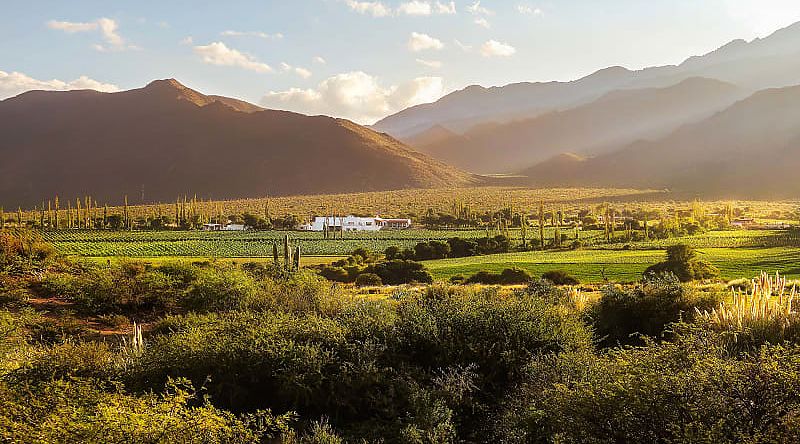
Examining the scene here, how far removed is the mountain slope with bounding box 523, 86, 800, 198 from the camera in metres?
102

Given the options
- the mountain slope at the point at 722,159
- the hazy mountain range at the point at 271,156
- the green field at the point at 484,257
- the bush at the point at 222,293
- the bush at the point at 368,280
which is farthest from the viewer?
the hazy mountain range at the point at 271,156

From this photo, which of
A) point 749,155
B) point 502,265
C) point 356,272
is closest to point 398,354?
point 356,272

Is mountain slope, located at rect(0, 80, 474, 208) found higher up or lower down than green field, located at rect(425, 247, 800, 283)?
higher up

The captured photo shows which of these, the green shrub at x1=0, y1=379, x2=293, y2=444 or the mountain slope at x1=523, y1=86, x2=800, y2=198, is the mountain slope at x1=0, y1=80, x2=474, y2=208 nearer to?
the mountain slope at x1=523, y1=86, x2=800, y2=198

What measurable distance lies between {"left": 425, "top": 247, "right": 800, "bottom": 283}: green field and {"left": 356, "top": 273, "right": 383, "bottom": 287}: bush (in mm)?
2981

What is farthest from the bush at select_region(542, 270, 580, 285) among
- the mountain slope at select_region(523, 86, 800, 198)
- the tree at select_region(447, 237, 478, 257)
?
the mountain slope at select_region(523, 86, 800, 198)

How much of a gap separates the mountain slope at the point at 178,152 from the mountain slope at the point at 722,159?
1164 inches

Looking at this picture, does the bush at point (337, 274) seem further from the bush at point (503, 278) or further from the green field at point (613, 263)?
the bush at point (503, 278)

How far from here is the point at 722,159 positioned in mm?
115438

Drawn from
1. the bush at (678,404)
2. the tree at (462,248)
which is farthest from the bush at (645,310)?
the tree at (462,248)

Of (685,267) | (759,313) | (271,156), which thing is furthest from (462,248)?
(271,156)

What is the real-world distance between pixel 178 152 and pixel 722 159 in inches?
4174

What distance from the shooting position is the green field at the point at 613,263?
26094 millimetres

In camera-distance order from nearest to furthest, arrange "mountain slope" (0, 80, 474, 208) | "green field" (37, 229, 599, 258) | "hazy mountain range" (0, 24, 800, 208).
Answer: "green field" (37, 229, 599, 258) < "hazy mountain range" (0, 24, 800, 208) < "mountain slope" (0, 80, 474, 208)
